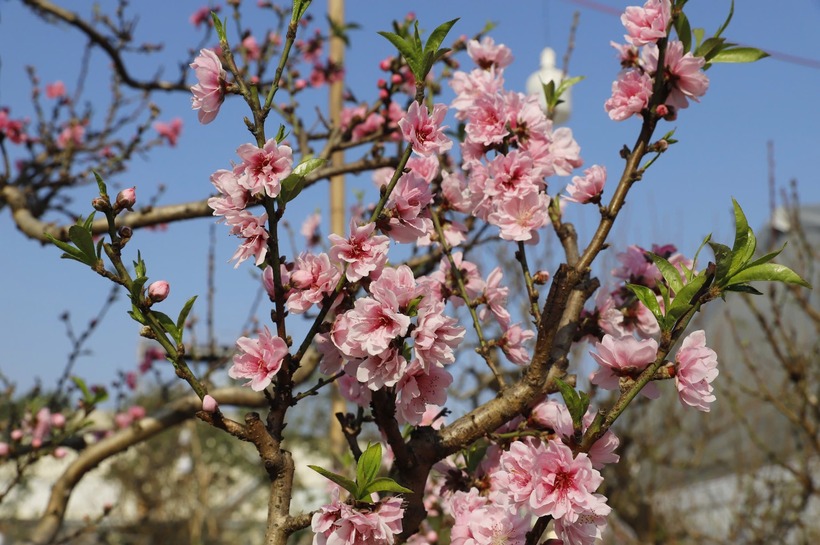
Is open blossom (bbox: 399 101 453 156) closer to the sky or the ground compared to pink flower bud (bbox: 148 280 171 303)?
closer to the sky

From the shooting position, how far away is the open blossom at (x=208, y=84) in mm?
1265

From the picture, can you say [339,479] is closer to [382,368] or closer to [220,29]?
[382,368]

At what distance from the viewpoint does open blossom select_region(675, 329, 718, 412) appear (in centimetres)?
118

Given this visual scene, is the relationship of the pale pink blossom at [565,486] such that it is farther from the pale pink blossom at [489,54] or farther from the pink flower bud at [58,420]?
the pink flower bud at [58,420]

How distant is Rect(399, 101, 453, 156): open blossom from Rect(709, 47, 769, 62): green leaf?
2.13 ft

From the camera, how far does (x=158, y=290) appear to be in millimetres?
1243

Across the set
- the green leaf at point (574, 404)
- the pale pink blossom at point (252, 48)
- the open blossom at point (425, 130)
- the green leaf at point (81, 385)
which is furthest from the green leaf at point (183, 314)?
the pale pink blossom at point (252, 48)

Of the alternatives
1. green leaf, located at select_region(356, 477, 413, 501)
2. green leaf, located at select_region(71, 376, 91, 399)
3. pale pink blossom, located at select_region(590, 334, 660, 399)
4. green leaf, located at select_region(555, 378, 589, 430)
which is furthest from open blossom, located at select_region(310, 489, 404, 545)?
green leaf, located at select_region(71, 376, 91, 399)

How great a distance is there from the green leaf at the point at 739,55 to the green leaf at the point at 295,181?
880 mm

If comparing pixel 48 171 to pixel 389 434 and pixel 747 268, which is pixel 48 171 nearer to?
pixel 389 434

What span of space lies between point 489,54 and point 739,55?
62 centimetres

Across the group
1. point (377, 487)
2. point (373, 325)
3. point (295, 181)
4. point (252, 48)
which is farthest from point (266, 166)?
point (252, 48)

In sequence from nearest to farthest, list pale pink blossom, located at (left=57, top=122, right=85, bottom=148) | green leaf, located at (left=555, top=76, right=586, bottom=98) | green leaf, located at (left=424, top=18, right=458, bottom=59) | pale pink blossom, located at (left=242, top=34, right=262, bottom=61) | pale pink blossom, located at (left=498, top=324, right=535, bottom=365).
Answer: green leaf, located at (left=424, top=18, right=458, bottom=59), pale pink blossom, located at (left=498, top=324, right=535, bottom=365), green leaf, located at (left=555, top=76, right=586, bottom=98), pale pink blossom, located at (left=242, top=34, right=262, bottom=61), pale pink blossom, located at (left=57, top=122, right=85, bottom=148)

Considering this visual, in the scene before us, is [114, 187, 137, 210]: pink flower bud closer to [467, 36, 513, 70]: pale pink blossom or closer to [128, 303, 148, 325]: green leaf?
[128, 303, 148, 325]: green leaf
